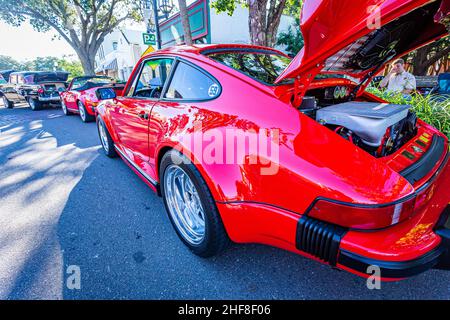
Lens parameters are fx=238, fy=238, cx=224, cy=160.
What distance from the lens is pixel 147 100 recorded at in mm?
2314

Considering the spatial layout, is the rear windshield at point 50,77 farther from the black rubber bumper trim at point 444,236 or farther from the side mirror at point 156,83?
the black rubber bumper trim at point 444,236

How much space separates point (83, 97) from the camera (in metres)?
7.04

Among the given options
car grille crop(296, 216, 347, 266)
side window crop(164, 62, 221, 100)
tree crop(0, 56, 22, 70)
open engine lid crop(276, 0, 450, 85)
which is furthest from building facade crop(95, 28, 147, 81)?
tree crop(0, 56, 22, 70)

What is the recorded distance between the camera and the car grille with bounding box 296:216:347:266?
3.52 feet

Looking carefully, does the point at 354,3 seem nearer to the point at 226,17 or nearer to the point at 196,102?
the point at 196,102

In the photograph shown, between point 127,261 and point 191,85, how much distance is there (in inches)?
57.6

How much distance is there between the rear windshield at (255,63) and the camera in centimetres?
177

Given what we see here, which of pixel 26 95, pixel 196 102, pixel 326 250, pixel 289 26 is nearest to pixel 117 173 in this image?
pixel 196 102

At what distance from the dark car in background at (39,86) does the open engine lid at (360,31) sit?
1034 cm

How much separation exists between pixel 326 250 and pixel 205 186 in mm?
774

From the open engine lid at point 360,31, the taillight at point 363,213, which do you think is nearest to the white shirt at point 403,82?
the open engine lid at point 360,31

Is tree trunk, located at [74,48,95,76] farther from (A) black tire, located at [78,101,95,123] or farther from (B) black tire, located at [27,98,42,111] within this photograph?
(A) black tire, located at [78,101,95,123]
